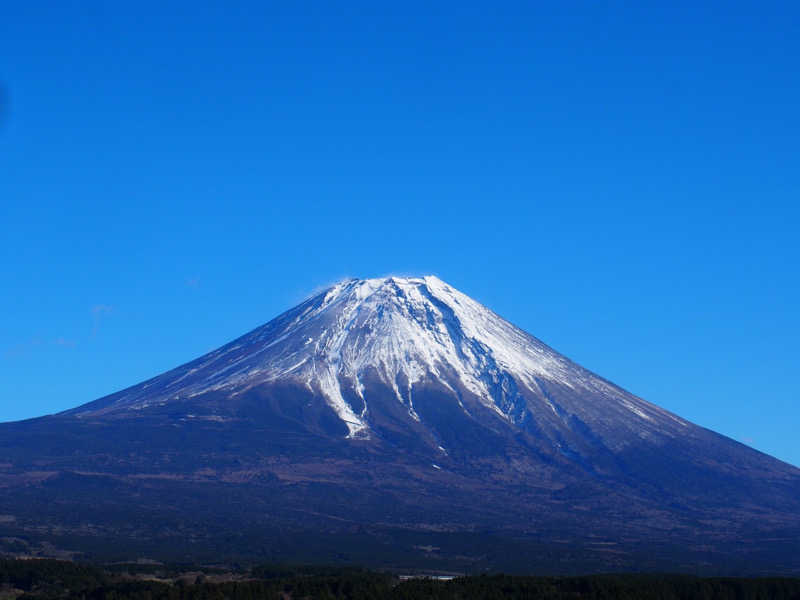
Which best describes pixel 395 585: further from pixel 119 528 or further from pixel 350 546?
pixel 119 528

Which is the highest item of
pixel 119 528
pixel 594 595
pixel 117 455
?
pixel 117 455

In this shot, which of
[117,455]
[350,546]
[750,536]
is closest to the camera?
[350,546]

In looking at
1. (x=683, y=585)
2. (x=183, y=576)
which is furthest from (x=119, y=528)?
(x=683, y=585)

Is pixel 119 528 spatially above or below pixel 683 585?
above

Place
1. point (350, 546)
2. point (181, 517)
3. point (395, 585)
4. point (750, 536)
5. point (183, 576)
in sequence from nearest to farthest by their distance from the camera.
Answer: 1. point (395, 585)
2. point (183, 576)
3. point (350, 546)
4. point (181, 517)
5. point (750, 536)

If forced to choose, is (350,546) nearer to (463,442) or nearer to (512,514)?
(512,514)

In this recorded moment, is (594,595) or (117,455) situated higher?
(117,455)

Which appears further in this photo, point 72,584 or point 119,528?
point 119,528

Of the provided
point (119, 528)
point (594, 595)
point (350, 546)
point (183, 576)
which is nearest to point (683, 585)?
point (594, 595)

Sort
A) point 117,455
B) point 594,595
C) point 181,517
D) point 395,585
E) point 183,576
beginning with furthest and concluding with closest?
point 117,455
point 181,517
point 183,576
point 395,585
point 594,595
